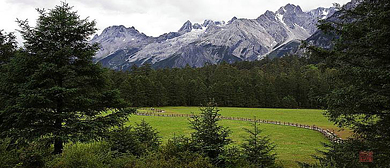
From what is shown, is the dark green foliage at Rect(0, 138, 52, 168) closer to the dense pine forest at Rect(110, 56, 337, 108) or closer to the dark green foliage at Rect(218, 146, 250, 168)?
the dark green foliage at Rect(218, 146, 250, 168)

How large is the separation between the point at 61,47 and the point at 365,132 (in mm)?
16291

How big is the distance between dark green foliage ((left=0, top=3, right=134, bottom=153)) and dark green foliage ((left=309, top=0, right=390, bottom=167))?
1129 centimetres

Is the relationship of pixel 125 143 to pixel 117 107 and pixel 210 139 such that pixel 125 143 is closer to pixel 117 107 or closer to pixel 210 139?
pixel 117 107

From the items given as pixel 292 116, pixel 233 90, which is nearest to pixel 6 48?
pixel 292 116

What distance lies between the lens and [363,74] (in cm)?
973

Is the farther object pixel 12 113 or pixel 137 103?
pixel 137 103

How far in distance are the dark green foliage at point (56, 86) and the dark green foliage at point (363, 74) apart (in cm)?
1129

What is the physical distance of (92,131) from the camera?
1162 centimetres

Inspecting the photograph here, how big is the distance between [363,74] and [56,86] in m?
14.1

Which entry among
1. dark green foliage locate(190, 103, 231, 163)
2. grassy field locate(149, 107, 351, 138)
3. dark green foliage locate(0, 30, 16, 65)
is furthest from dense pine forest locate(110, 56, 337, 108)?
dark green foliage locate(190, 103, 231, 163)

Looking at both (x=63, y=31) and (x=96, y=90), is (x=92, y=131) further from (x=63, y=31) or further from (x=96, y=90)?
(x=63, y=31)

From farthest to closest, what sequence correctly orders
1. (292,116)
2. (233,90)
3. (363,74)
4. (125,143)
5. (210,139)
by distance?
1. (233,90)
2. (292,116)
3. (125,143)
4. (210,139)
5. (363,74)

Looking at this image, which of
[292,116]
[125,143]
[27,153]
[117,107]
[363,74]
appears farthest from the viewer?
[292,116]

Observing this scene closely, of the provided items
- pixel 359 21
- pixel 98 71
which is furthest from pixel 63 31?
pixel 359 21
